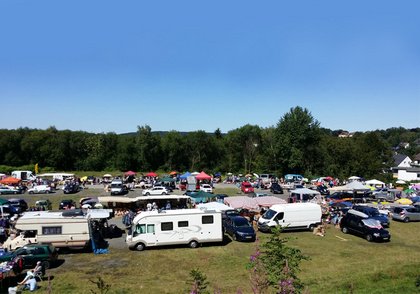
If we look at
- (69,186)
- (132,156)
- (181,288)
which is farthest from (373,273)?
(132,156)

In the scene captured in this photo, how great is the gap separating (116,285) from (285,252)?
29.7 ft

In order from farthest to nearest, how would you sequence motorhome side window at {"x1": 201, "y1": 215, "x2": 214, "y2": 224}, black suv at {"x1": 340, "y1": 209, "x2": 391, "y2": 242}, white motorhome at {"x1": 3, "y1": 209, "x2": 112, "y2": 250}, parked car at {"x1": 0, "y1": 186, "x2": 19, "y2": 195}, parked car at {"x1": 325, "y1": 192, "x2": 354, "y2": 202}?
parked car at {"x1": 0, "y1": 186, "x2": 19, "y2": 195} → parked car at {"x1": 325, "y1": 192, "x2": 354, "y2": 202} → black suv at {"x1": 340, "y1": 209, "x2": 391, "y2": 242} → motorhome side window at {"x1": 201, "y1": 215, "x2": 214, "y2": 224} → white motorhome at {"x1": 3, "y1": 209, "x2": 112, "y2": 250}

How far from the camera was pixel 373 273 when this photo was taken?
52.3 feet

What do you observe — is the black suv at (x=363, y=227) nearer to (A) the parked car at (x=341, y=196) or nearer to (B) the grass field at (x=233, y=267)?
(B) the grass field at (x=233, y=267)

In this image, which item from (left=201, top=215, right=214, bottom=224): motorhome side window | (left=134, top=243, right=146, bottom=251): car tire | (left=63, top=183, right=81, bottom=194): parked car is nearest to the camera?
(left=134, top=243, right=146, bottom=251): car tire

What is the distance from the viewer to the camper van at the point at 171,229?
20.4 metres

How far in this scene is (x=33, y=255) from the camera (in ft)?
55.8

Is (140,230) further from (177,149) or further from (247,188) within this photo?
(177,149)

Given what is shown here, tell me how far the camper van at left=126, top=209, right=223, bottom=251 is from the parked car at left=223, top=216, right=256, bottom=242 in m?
2.18

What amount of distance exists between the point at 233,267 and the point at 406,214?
1988 centimetres

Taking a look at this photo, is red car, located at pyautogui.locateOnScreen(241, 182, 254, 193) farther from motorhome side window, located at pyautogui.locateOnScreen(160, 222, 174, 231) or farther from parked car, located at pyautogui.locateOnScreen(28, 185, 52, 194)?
motorhome side window, located at pyautogui.locateOnScreen(160, 222, 174, 231)

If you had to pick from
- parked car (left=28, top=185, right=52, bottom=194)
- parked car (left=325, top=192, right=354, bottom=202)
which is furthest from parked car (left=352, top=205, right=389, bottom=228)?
parked car (left=28, top=185, right=52, bottom=194)

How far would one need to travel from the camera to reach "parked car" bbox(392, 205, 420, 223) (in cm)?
2939

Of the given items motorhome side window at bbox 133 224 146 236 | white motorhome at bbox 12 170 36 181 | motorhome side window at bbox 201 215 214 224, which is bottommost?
motorhome side window at bbox 133 224 146 236
